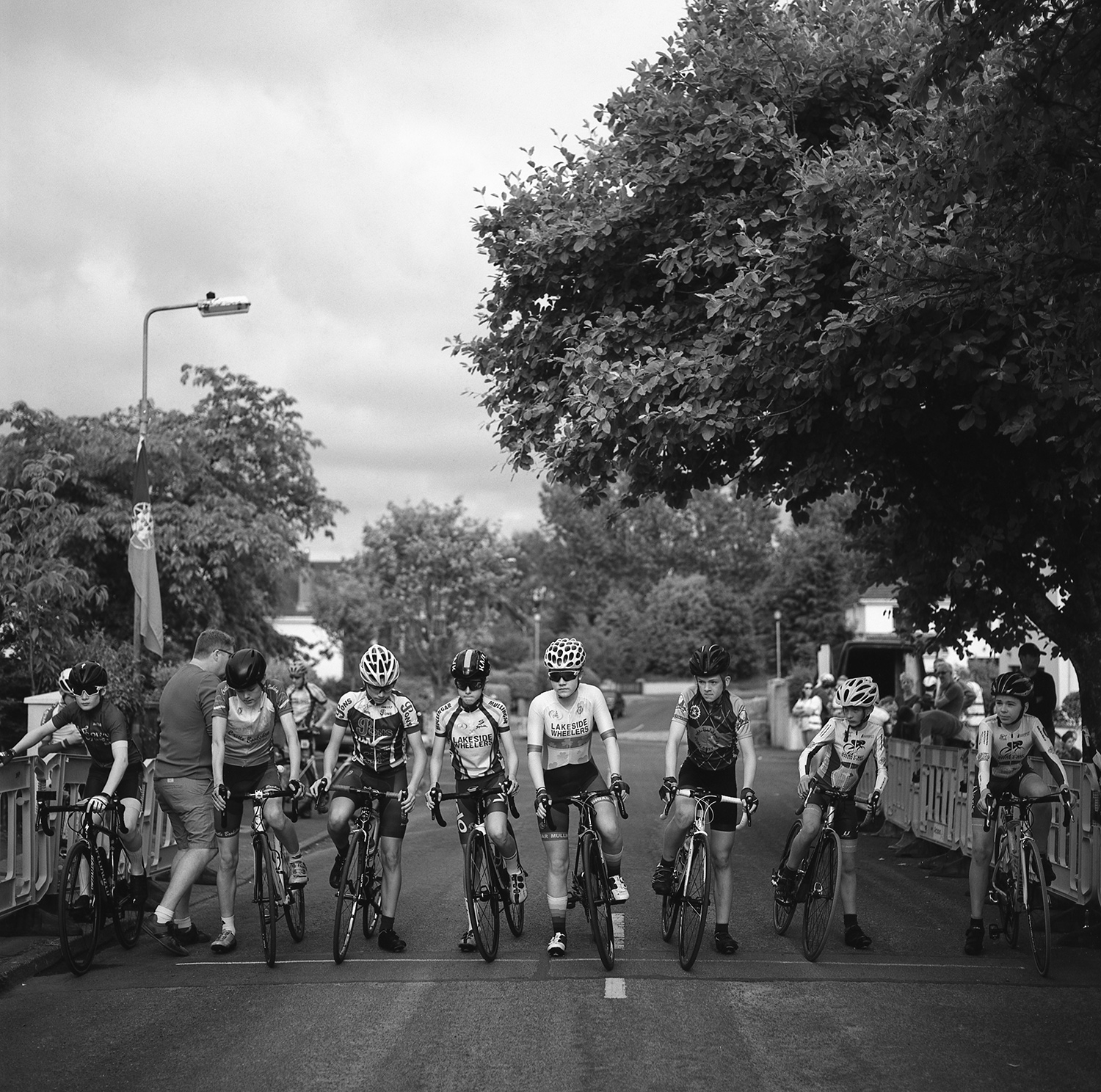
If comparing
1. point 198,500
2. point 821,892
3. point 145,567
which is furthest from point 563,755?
point 198,500

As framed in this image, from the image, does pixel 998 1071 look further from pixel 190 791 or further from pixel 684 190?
pixel 684 190

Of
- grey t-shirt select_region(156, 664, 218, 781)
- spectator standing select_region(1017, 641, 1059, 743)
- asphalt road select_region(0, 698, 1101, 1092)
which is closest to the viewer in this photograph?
asphalt road select_region(0, 698, 1101, 1092)

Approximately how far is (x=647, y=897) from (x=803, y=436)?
493 cm

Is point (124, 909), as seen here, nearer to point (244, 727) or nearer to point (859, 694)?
point (244, 727)

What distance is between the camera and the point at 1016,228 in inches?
368

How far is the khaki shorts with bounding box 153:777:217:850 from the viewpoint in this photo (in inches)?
364

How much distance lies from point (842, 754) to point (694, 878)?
4.56 ft

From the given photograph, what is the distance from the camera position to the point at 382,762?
30.2 ft

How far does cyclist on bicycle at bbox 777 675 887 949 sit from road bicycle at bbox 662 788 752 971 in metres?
0.52

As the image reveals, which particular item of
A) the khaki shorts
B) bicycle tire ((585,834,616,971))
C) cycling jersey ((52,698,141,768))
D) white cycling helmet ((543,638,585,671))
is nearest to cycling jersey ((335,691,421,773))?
the khaki shorts

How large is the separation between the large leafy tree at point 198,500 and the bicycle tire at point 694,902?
1386 centimetres

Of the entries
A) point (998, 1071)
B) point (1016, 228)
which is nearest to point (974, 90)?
point (1016, 228)

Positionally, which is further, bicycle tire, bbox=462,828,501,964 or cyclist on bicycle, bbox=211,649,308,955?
cyclist on bicycle, bbox=211,649,308,955

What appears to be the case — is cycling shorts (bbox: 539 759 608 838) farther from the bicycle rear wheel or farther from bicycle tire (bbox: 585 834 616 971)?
the bicycle rear wheel
